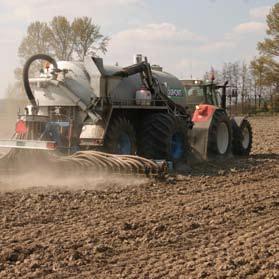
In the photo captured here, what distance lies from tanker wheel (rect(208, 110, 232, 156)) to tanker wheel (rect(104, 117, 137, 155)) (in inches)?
93.7

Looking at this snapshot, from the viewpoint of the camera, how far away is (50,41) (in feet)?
143

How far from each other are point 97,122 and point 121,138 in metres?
0.69

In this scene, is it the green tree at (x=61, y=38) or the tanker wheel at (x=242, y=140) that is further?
the green tree at (x=61, y=38)

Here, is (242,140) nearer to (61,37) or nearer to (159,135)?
(159,135)

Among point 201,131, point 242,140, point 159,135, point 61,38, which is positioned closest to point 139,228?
point 159,135

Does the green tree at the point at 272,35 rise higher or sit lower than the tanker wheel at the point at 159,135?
higher

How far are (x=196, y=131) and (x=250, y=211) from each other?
19.6 feet

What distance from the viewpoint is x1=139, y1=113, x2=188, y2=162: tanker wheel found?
37.2 feet

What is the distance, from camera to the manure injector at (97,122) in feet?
32.6

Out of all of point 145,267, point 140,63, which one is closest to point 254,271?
point 145,267

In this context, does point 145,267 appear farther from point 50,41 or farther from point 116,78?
point 50,41

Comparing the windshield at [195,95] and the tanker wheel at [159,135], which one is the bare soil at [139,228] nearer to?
the tanker wheel at [159,135]

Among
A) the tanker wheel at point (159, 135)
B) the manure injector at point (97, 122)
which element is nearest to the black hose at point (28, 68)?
the manure injector at point (97, 122)

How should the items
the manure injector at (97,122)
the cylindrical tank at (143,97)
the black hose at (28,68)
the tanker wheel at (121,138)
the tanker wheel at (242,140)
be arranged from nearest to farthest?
the manure injector at (97,122) < the tanker wheel at (121,138) < the black hose at (28,68) < the cylindrical tank at (143,97) < the tanker wheel at (242,140)
